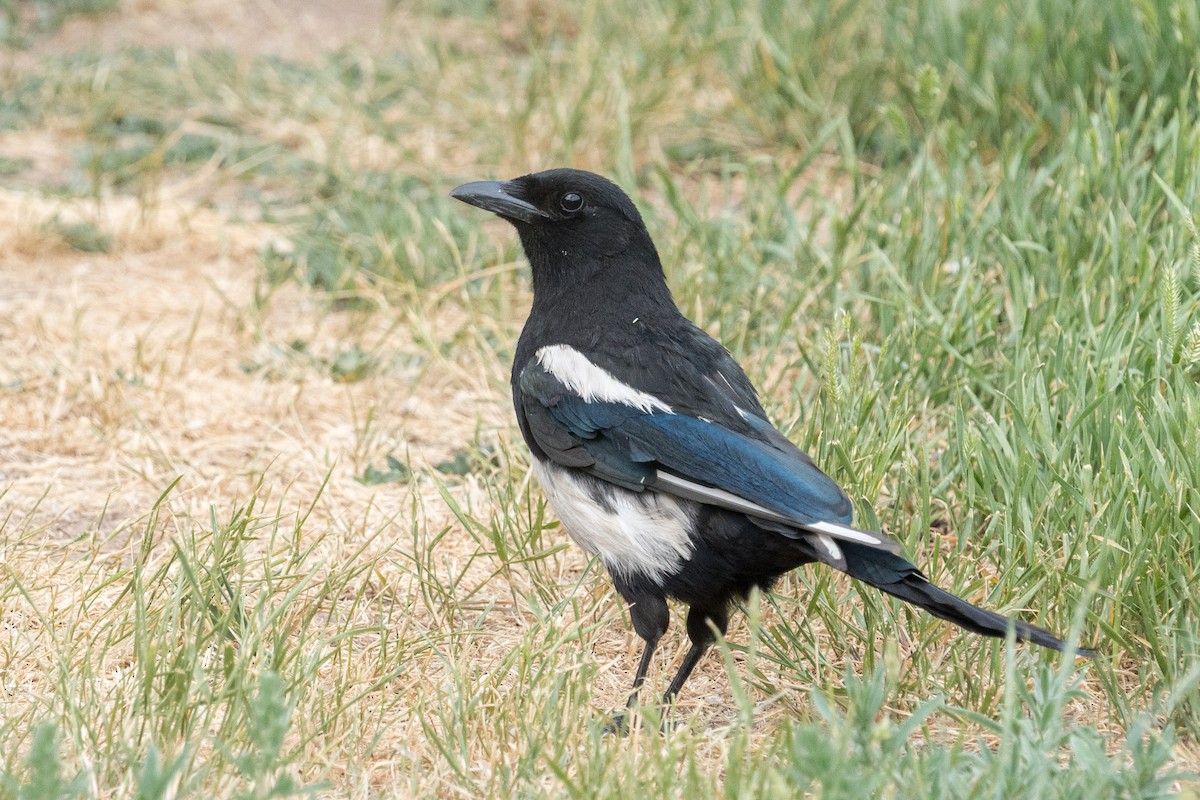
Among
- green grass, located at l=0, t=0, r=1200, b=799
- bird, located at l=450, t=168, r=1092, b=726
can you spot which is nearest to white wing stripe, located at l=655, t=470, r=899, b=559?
bird, located at l=450, t=168, r=1092, b=726

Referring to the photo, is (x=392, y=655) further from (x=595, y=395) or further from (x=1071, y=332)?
(x=1071, y=332)

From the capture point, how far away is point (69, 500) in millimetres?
3744

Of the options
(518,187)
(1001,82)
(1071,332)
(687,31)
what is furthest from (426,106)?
(1071,332)

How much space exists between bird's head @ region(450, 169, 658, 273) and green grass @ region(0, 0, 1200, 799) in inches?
21.4

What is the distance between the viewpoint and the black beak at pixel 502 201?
347 centimetres

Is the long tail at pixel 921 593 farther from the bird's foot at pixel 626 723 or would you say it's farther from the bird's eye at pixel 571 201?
the bird's eye at pixel 571 201

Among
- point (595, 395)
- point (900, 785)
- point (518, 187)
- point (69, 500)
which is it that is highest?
point (518, 187)

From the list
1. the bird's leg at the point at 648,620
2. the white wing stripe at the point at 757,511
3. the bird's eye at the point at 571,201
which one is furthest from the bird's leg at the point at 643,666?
the bird's eye at the point at 571,201

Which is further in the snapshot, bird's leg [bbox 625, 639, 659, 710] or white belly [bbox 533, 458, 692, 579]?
bird's leg [bbox 625, 639, 659, 710]

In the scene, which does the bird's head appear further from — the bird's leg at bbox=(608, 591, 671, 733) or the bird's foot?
the bird's foot

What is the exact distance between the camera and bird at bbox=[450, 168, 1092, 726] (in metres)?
Answer: 2.62

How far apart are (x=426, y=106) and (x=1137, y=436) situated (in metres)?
4.33

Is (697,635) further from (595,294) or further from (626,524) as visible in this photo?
(595,294)

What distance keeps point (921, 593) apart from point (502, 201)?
1.47 meters
